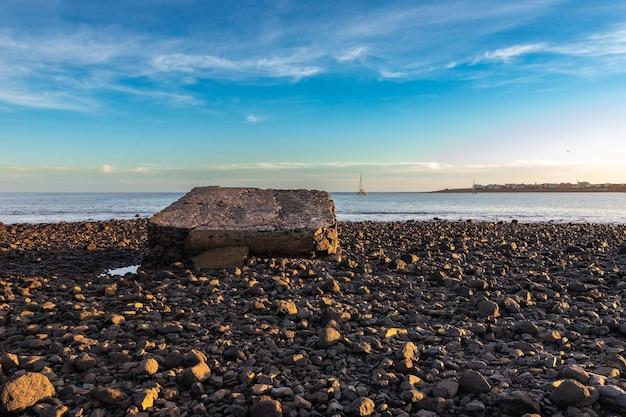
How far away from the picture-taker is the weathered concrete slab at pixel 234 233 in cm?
922

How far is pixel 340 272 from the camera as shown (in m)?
8.39

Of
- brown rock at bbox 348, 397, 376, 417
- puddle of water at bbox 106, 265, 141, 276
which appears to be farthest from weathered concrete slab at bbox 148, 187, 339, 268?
brown rock at bbox 348, 397, 376, 417

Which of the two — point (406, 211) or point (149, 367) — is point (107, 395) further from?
point (406, 211)

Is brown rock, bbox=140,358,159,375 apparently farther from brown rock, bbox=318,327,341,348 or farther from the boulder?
brown rock, bbox=318,327,341,348

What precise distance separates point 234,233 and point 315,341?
4.80 m

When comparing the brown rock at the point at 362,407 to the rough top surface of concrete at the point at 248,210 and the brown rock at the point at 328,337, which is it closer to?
the brown rock at the point at 328,337

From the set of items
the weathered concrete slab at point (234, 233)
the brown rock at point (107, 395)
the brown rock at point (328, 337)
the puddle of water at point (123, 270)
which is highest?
the weathered concrete slab at point (234, 233)

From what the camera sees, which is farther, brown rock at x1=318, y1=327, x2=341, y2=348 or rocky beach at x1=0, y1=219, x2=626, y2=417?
brown rock at x1=318, y1=327, x2=341, y2=348

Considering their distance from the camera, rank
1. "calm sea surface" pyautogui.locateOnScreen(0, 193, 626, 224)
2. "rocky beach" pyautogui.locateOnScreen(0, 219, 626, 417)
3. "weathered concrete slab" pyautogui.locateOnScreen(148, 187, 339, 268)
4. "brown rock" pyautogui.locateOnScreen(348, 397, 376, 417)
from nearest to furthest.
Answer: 1. "brown rock" pyautogui.locateOnScreen(348, 397, 376, 417)
2. "rocky beach" pyautogui.locateOnScreen(0, 219, 626, 417)
3. "weathered concrete slab" pyautogui.locateOnScreen(148, 187, 339, 268)
4. "calm sea surface" pyautogui.locateOnScreen(0, 193, 626, 224)

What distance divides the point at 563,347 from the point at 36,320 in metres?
6.18

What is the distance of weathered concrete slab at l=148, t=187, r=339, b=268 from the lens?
9.22m

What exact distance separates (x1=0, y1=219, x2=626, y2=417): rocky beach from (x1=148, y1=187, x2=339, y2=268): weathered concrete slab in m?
0.54

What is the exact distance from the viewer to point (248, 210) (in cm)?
1043

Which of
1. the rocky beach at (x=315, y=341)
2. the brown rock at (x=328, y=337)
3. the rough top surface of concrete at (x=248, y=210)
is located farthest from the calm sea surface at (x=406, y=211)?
the brown rock at (x=328, y=337)
